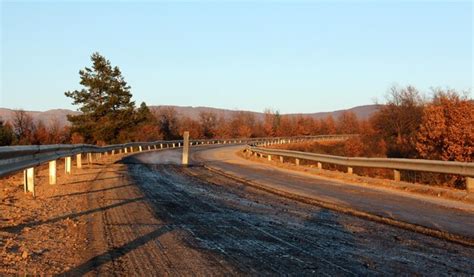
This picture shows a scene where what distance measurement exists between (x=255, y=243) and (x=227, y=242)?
380 millimetres

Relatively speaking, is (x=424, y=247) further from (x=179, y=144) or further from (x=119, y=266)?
(x=179, y=144)

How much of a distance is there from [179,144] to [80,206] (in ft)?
191

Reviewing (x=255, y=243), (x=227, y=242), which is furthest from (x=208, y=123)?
(x=255, y=243)

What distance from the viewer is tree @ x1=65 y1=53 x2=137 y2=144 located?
56.4 metres

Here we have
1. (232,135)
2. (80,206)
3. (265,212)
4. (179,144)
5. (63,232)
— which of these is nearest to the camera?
(63,232)

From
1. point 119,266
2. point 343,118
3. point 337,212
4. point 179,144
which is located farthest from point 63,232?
point 343,118

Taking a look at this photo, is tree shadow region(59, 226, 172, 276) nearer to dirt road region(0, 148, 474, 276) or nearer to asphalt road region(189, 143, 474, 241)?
dirt road region(0, 148, 474, 276)

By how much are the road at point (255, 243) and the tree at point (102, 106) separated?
48378 millimetres

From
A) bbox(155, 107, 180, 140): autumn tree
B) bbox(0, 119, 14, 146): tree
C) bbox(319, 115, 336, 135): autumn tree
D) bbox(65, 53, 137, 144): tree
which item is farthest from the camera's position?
bbox(319, 115, 336, 135): autumn tree

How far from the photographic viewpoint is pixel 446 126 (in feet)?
102

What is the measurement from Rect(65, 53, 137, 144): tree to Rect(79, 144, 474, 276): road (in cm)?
4838

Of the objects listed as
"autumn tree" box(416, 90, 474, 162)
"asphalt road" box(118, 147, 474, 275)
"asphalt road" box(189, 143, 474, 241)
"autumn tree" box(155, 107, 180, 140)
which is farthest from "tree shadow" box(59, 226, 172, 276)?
"autumn tree" box(155, 107, 180, 140)

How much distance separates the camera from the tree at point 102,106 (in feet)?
185

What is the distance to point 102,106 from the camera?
58.1m
